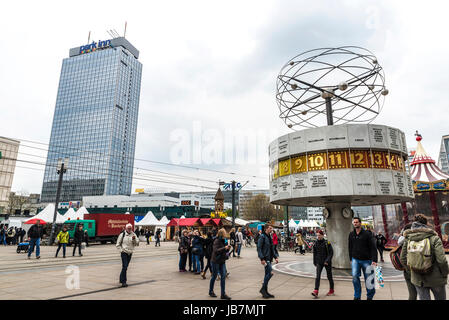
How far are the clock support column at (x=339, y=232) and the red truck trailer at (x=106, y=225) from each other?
25.6m

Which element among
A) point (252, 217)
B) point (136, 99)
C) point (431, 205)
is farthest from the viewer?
point (136, 99)

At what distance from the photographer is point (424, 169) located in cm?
2419

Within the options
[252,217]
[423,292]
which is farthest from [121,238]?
[252,217]

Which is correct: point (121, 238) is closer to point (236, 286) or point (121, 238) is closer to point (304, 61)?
point (236, 286)

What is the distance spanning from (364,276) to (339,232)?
5749 millimetres

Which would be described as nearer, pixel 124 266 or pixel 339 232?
pixel 124 266

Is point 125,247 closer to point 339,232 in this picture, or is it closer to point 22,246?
point 339,232

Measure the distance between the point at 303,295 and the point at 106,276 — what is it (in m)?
7.42

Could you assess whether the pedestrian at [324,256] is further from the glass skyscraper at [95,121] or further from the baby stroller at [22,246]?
the glass skyscraper at [95,121]

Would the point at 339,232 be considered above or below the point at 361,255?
above

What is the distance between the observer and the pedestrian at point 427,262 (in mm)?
4137

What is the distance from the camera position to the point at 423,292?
4352mm

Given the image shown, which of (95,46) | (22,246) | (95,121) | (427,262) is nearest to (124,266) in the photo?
(427,262)

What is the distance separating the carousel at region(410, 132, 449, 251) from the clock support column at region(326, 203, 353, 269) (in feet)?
48.6
